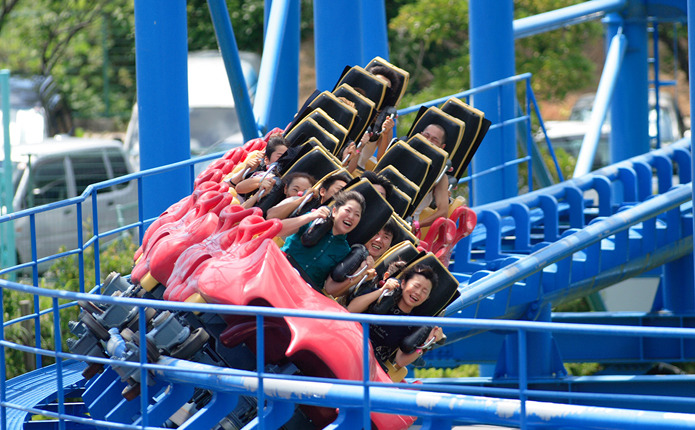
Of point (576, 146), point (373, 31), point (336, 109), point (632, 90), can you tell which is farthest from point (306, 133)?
point (576, 146)

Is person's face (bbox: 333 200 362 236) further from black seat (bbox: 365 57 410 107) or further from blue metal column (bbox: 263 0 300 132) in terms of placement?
blue metal column (bbox: 263 0 300 132)

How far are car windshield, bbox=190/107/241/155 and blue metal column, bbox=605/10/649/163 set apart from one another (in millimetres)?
4672

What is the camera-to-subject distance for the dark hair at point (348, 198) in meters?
3.29

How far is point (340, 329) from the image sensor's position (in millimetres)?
2936

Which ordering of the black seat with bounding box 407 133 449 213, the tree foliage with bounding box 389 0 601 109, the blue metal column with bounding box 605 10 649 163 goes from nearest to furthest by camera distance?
1. the black seat with bounding box 407 133 449 213
2. the blue metal column with bounding box 605 10 649 163
3. the tree foliage with bounding box 389 0 601 109

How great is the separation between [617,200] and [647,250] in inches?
106

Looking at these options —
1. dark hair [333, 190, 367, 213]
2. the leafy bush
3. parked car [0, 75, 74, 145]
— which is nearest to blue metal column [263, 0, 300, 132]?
the leafy bush

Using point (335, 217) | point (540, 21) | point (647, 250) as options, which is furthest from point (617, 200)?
point (335, 217)

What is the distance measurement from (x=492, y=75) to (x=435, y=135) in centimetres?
285

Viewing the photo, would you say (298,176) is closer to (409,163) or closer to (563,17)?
(409,163)

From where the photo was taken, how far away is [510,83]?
673 centimetres

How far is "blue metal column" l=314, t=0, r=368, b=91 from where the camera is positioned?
533cm

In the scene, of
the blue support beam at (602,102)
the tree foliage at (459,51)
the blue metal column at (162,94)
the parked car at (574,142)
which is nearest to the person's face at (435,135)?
the blue metal column at (162,94)

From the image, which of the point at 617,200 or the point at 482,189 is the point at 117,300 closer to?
the point at 482,189
